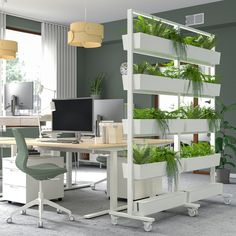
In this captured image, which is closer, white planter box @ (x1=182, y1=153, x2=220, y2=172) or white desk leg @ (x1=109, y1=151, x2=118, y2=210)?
white desk leg @ (x1=109, y1=151, x2=118, y2=210)

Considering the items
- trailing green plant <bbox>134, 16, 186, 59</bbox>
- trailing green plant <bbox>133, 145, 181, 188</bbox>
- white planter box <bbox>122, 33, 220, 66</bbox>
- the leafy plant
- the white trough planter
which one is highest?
trailing green plant <bbox>134, 16, 186, 59</bbox>

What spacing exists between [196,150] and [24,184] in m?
1.94

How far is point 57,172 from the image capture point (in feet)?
13.8

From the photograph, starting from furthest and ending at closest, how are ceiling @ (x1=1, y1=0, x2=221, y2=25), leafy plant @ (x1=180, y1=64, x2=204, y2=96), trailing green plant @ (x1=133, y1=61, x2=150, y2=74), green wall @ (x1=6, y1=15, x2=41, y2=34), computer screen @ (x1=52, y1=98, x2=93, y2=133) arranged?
green wall @ (x1=6, y1=15, x2=41, y2=34), ceiling @ (x1=1, y1=0, x2=221, y2=25), computer screen @ (x1=52, y1=98, x2=93, y2=133), leafy plant @ (x1=180, y1=64, x2=204, y2=96), trailing green plant @ (x1=133, y1=61, x2=150, y2=74)

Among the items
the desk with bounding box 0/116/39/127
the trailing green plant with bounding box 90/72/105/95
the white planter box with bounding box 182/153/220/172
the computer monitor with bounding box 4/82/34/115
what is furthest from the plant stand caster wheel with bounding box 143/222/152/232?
the trailing green plant with bounding box 90/72/105/95

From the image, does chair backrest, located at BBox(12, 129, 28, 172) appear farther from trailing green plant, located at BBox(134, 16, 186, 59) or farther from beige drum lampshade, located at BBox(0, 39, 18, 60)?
beige drum lampshade, located at BBox(0, 39, 18, 60)

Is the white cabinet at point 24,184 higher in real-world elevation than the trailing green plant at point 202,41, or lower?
lower

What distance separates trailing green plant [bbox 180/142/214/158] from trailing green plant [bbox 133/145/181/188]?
297 mm

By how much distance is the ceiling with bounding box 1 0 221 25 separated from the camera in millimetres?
7723

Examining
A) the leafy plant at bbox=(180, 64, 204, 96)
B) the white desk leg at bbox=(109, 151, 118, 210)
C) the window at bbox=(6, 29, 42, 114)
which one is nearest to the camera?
the white desk leg at bbox=(109, 151, 118, 210)

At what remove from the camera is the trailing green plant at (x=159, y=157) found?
4109 mm

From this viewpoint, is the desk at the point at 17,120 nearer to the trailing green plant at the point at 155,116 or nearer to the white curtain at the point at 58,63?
the white curtain at the point at 58,63

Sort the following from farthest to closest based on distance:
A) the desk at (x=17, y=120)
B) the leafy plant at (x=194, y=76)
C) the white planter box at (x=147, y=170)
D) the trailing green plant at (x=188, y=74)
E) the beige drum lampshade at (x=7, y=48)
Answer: the desk at (x=17, y=120) → the beige drum lampshade at (x=7, y=48) → the leafy plant at (x=194, y=76) → the trailing green plant at (x=188, y=74) → the white planter box at (x=147, y=170)

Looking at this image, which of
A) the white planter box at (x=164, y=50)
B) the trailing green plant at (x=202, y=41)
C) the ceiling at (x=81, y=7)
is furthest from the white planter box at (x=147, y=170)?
the ceiling at (x=81, y=7)
